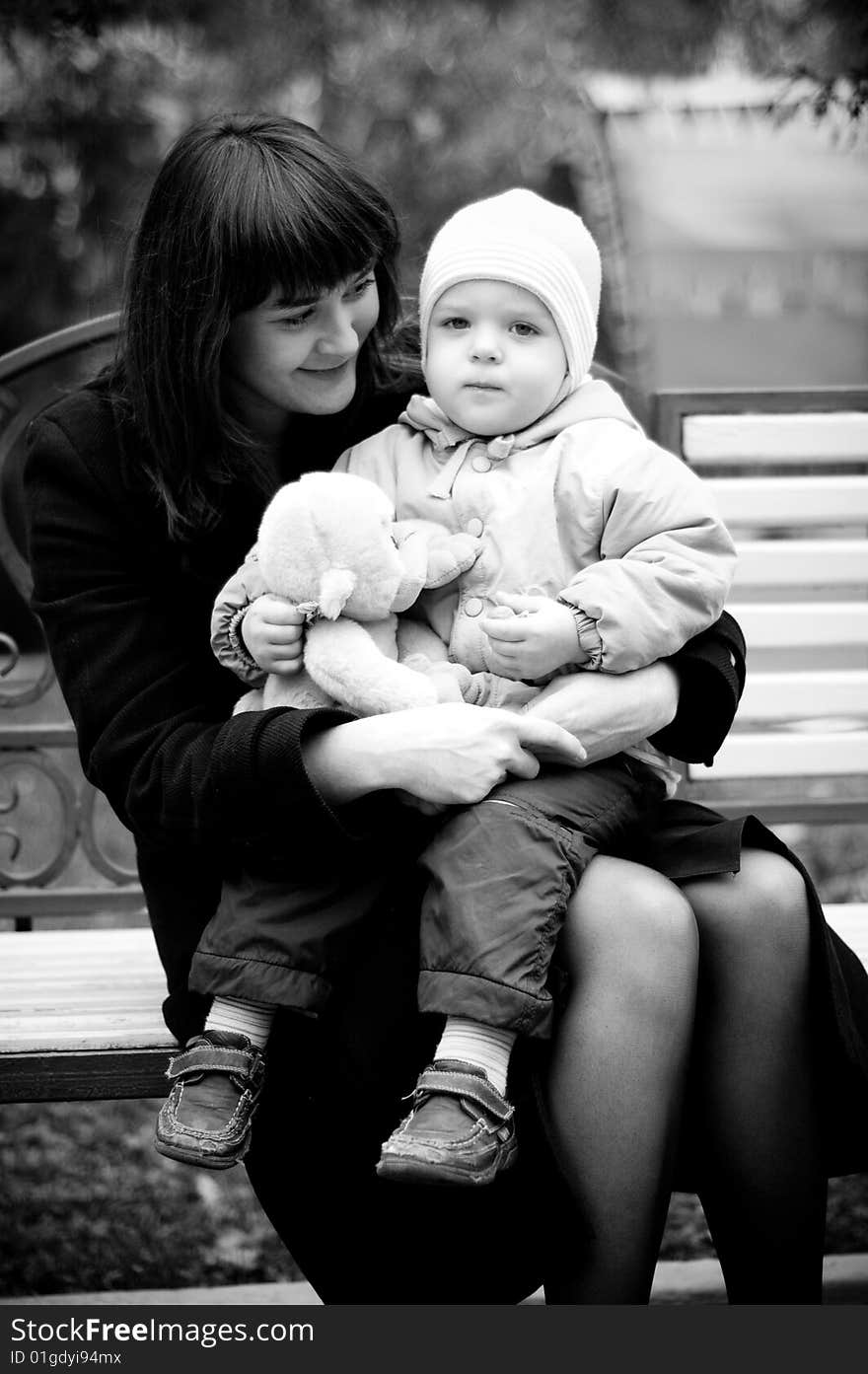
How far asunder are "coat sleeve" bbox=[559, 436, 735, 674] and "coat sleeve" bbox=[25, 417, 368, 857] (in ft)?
1.02

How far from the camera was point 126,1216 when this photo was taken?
9.73 ft

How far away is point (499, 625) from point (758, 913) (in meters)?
0.44

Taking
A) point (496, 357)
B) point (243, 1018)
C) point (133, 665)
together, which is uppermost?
point (496, 357)

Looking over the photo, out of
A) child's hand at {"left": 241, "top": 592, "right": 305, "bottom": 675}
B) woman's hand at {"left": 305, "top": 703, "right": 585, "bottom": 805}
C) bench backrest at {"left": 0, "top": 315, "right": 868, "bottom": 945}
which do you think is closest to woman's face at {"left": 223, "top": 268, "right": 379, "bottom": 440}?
child's hand at {"left": 241, "top": 592, "right": 305, "bottom": 675}

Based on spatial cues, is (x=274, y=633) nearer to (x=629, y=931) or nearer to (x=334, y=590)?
(x=334, y=590)

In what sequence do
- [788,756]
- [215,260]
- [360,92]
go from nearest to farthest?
[215,260] → [788,756] → [360,92]

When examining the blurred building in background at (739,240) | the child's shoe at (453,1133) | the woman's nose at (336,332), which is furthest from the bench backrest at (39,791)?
the blurred building in background at (739,240)

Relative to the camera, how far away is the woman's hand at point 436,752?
172cm

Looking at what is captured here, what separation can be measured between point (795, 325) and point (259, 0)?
2.83 meters

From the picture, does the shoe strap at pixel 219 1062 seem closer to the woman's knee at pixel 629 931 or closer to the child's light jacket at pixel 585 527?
the woman's knee at pixel 629 931

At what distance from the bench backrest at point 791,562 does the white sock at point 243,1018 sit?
3.65ft

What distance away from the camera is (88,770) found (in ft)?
6.52

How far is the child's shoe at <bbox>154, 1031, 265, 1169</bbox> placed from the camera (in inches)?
65.8

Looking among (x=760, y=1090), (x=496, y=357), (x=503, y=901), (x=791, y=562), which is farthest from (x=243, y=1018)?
(x=791, y=562)
